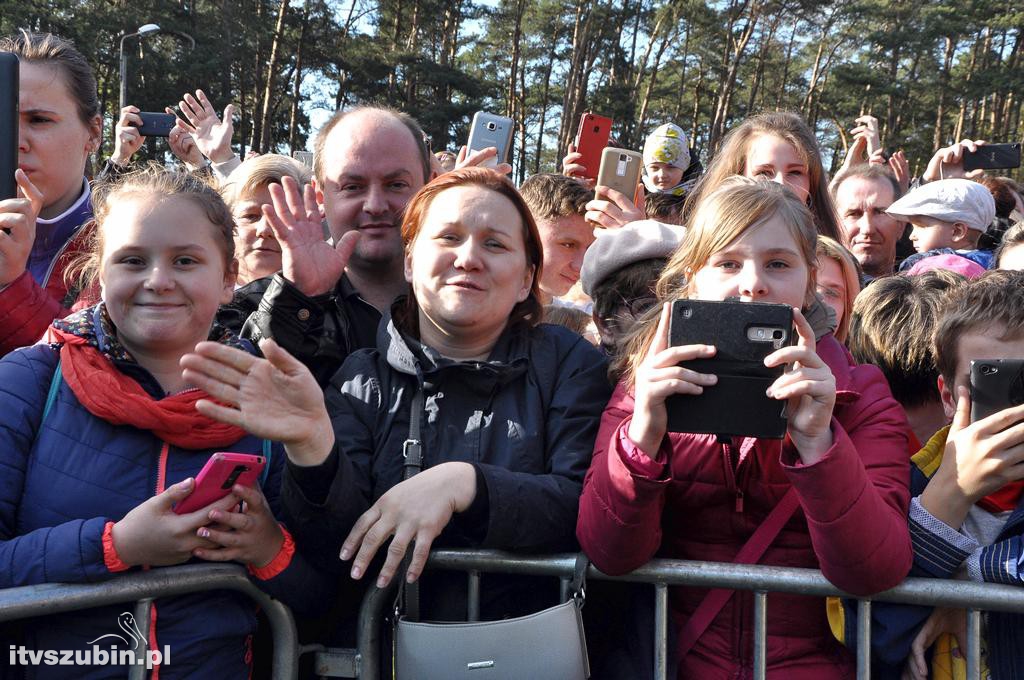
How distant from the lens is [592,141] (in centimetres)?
486

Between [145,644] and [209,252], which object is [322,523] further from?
[209,252]

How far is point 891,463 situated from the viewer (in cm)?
211

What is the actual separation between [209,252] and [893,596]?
1866 mm

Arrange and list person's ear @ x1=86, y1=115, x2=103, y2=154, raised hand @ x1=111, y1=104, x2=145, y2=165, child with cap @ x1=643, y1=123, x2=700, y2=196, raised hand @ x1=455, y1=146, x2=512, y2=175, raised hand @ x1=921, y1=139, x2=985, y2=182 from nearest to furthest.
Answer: person's ear @ x1=86, y1=115, x2=103, y2=154 → raised hand @ x1=455, y1=146, x2=512, y2=175 → child with cap @ x1=643, y1=123, x2=700, y2=196 → raised hand @ x1=111, y1=104, x2=145, y2=165 → raised hand @ x1=921, y1=139, x2=985, y2=182

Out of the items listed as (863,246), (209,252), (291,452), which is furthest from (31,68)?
(863,246)

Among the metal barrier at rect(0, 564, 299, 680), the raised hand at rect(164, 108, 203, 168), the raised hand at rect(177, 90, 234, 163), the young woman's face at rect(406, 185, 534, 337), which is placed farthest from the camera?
the raised hand at rect(164, 108, 203, 168)

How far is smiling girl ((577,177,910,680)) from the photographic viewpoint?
1866 mm

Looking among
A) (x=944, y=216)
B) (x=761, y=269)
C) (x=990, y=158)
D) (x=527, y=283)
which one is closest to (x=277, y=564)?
(x=527, y=283)

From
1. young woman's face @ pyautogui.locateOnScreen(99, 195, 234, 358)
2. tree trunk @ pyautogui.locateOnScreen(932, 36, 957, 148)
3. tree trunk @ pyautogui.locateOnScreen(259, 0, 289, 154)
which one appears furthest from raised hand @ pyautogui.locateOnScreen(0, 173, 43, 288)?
tree trunk @ pyautogui.locateOnScreen(932, 36, 957, 148)

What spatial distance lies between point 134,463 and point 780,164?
2.87 metres

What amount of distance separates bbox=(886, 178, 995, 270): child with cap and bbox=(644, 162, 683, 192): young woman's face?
4.24 feet

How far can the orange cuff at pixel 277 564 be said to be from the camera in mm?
2092

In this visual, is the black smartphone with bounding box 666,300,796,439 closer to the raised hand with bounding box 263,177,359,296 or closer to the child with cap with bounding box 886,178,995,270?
the raised hand with bounding box 263,177,359,296

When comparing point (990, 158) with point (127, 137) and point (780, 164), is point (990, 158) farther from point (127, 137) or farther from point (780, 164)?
point (127, 137)
